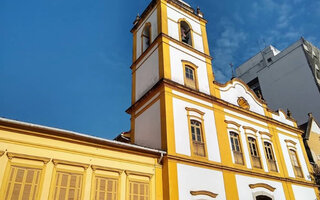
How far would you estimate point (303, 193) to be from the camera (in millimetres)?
17484

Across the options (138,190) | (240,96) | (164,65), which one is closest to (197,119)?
(164,65)

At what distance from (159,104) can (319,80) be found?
24747mm

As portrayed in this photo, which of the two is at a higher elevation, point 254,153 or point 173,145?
point 254,153

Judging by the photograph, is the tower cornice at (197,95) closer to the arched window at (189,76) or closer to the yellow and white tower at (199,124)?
the yellow and white tower at (199,124)

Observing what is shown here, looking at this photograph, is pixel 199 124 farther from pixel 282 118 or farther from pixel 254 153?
pixel 282 118

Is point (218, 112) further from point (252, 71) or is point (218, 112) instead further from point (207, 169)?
point (252, 71)

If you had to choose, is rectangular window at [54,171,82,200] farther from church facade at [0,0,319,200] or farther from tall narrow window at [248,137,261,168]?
tall narrow window at [248,137,261,168]

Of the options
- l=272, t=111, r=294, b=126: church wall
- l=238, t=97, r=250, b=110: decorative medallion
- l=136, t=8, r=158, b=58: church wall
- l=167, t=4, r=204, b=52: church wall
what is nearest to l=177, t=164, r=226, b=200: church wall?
l=238, t=97, r=250, b=110: decorative medallion

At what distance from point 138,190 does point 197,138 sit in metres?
4.18

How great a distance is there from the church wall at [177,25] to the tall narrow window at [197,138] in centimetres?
577

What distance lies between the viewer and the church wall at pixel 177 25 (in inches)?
672

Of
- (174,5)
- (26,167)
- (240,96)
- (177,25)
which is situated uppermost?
(174,5)

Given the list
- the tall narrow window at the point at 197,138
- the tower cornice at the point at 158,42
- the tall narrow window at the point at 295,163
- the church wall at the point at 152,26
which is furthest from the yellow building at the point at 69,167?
the tall narrow window at the point at 295,163

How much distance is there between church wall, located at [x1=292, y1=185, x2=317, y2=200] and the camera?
16956mm
